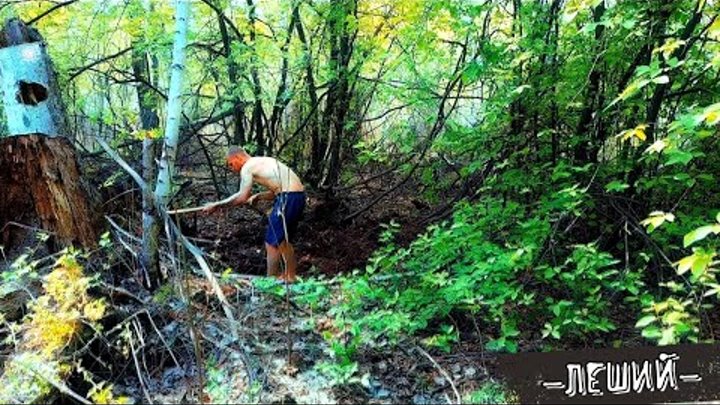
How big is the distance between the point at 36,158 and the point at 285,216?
240 cm

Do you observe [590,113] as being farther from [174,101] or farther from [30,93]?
[30,93]

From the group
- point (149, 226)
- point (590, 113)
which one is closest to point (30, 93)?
point (149, 226)

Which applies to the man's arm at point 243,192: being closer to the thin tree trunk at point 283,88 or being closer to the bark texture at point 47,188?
the bark texture at point 47,188

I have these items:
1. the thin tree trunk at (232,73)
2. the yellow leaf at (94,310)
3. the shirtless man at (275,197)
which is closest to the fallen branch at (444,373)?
the yellow leaf at (94,310)

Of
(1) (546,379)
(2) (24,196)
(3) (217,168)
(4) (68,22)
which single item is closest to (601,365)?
(1) (546,379)

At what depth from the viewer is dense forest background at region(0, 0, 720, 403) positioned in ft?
11.3

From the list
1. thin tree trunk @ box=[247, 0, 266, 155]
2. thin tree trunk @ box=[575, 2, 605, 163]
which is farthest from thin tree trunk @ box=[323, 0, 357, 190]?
thin tree trunk @ box=[575, 2, 605, 163]

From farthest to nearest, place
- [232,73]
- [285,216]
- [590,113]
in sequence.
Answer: [232,73] < [285,216] < [590,113]

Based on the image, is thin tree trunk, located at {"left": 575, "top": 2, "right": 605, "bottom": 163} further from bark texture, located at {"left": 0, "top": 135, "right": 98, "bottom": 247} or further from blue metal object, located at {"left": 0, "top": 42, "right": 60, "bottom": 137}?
blue metal object, located at {"left": 0, "top": 42, "right": 60, "bottom": 137}

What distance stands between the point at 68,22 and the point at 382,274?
19.9 feet

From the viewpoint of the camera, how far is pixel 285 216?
5.95 metres

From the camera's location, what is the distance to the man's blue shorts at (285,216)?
583cm

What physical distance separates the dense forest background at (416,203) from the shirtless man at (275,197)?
63 centimetres

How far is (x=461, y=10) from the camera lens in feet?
16.5
